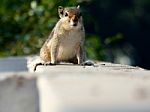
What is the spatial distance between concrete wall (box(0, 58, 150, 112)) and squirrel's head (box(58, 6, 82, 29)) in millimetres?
2245

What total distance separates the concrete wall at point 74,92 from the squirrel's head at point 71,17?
2.25 metres

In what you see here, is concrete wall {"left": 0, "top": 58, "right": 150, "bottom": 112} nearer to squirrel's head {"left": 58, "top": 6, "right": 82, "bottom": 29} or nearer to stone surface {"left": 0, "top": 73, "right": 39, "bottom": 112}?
stone surface {"left": 0, "top": 73, "right": 39, "bottom": 112}

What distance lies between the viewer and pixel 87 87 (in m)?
2.21

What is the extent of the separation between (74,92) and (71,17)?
8.16ft

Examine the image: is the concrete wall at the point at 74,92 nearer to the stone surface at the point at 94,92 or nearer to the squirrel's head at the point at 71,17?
the stone surface at the point at 94,92

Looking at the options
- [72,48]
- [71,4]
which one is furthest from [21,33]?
[72,48]

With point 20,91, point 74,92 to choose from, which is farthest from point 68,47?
point 74,92

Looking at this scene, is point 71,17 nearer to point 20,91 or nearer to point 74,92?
point 20,91

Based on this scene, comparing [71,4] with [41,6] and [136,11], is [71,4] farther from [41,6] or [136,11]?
[136,11]

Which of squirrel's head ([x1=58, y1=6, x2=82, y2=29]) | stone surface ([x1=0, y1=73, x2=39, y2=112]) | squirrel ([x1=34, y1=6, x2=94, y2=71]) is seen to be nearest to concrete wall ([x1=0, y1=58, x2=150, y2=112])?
stone surface ([x1=0, y1=73, x2=39, y2=112])

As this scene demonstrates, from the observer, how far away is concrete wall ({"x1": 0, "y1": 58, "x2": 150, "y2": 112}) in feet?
6.99

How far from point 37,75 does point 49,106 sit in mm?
164

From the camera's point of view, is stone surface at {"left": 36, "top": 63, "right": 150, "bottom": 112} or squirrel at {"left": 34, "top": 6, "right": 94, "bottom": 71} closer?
stone surface at {"left": 36, "top": 63, "right": 150, "bottom": 112}

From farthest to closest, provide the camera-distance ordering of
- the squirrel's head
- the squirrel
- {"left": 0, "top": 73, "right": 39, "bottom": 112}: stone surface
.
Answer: the squirrel
the squirrel's head
{"left": 0, "top": 73, "right": 39, "bottom": 112}: stone surface
